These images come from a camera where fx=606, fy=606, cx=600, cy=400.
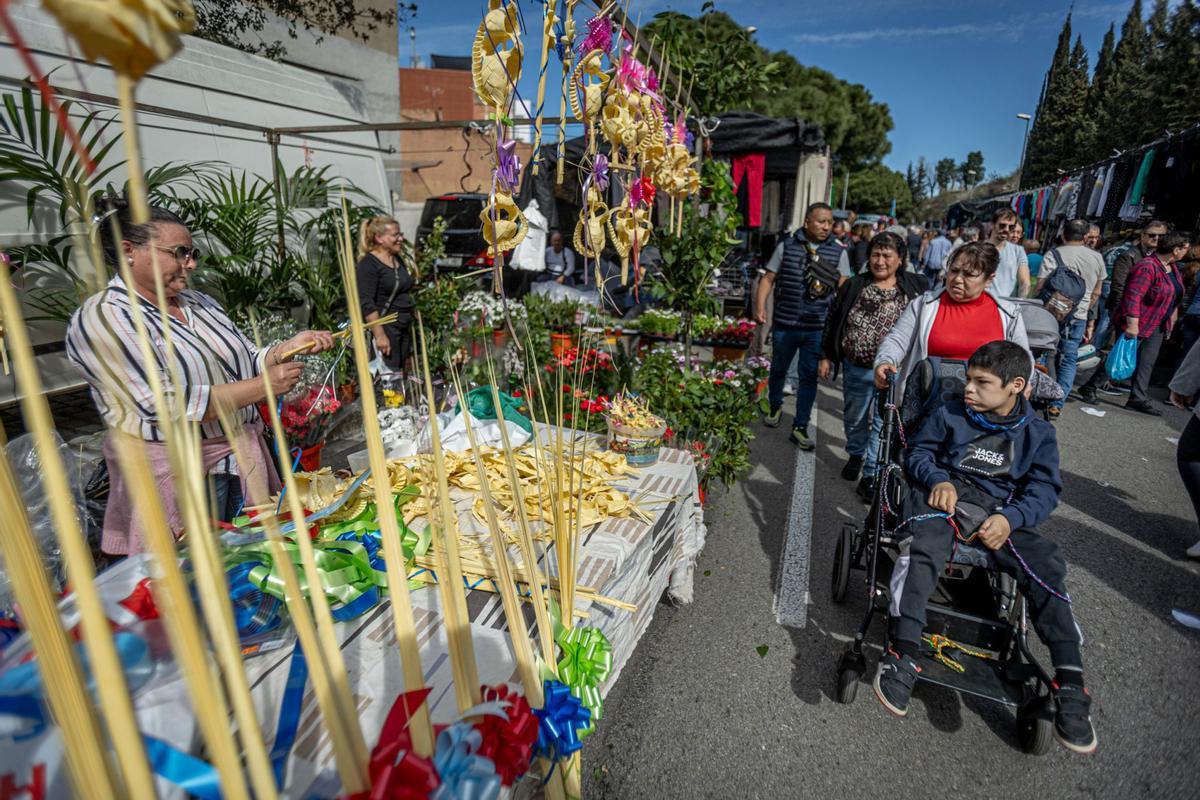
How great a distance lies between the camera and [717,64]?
4094mm

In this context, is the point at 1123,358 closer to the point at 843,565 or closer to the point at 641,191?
the point at 843,565

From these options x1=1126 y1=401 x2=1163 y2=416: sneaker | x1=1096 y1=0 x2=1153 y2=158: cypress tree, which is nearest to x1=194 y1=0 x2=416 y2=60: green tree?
x1=1126 y1=401 x2=1163 y2=416: sneaker

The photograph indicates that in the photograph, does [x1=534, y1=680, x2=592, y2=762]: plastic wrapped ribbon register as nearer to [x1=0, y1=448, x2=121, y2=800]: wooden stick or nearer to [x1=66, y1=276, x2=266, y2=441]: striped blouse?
[x1=0, y1=448, x2=121, y2=800]: wooden stick

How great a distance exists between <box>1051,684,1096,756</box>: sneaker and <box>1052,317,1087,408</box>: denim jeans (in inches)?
183

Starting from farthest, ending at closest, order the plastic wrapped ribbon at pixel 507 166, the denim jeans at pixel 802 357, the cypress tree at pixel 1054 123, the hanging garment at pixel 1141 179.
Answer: the cypress tree at pixel 1054 123, the hanging garment at pixel 1141 179, the denim jeans at pixel 802 357, the plastic wrapped ribbon at pixel 507 166

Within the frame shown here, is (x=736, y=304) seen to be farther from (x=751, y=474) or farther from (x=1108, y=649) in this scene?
(x=1108, y=649)

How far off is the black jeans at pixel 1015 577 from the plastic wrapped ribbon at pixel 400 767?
201 cm

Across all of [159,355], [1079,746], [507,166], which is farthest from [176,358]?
[1079,746]

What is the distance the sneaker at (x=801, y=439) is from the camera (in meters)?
4.87

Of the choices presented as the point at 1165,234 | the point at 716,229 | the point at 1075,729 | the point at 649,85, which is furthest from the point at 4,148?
the point at 1165,234

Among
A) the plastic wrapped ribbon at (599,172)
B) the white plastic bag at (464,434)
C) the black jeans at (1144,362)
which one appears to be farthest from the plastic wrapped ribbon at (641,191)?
the black jeans at (1144,362)

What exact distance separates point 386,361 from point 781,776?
388 centimetres

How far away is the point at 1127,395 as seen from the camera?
6602 millimetres

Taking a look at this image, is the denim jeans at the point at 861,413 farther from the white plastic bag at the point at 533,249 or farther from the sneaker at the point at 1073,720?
the white plastic bag at the point at 533,249
